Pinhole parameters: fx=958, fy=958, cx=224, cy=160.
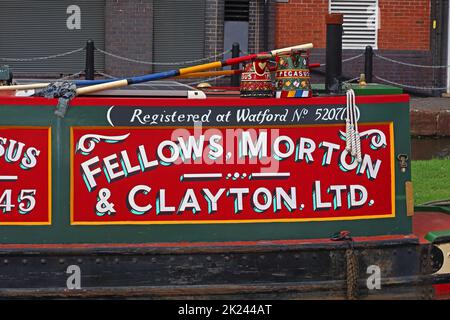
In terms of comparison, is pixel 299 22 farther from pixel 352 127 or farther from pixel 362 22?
pixel 352 127

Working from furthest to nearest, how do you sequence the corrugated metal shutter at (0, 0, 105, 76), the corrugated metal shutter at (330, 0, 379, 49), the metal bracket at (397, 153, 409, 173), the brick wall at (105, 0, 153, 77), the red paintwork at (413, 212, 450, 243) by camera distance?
the corrugated metal shutter at (330, 0, 379, 49)
the corrugated metal shutter at (0, 0, 105, 76)
the brick wall at (105, 0, 153, 77)
the red paintwork at (413, 212, 450, 243)
the metal bracket at (397, 153, 409, 173)

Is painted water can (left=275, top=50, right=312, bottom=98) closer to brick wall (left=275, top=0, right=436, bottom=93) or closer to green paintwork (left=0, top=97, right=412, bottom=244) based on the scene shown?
green paintwork (left=0, top=97, right=412, bottom=244)

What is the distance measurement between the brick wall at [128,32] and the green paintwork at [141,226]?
1162cm

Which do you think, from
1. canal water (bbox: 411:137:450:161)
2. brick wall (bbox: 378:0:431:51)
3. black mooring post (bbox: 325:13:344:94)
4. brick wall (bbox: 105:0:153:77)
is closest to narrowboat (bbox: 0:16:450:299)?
black mooring post (bbox: 325:13:344:94)

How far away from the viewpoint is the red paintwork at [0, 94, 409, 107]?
5.32 metres

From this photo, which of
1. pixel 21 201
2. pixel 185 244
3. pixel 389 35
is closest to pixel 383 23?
pixel 389 35

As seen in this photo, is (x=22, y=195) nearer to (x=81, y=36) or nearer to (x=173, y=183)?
(x=173, y=183)

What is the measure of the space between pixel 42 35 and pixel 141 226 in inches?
491

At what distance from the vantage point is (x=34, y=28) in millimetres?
17312

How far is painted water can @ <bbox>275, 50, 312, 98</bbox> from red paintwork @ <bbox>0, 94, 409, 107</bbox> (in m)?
0.08

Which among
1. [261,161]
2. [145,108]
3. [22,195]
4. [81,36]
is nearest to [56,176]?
[22,195]

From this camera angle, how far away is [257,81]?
567cm

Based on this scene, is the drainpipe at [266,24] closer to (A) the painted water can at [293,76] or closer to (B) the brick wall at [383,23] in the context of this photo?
(B) the brick wall at [383,23]

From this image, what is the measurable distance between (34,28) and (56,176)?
1239 centimetres
